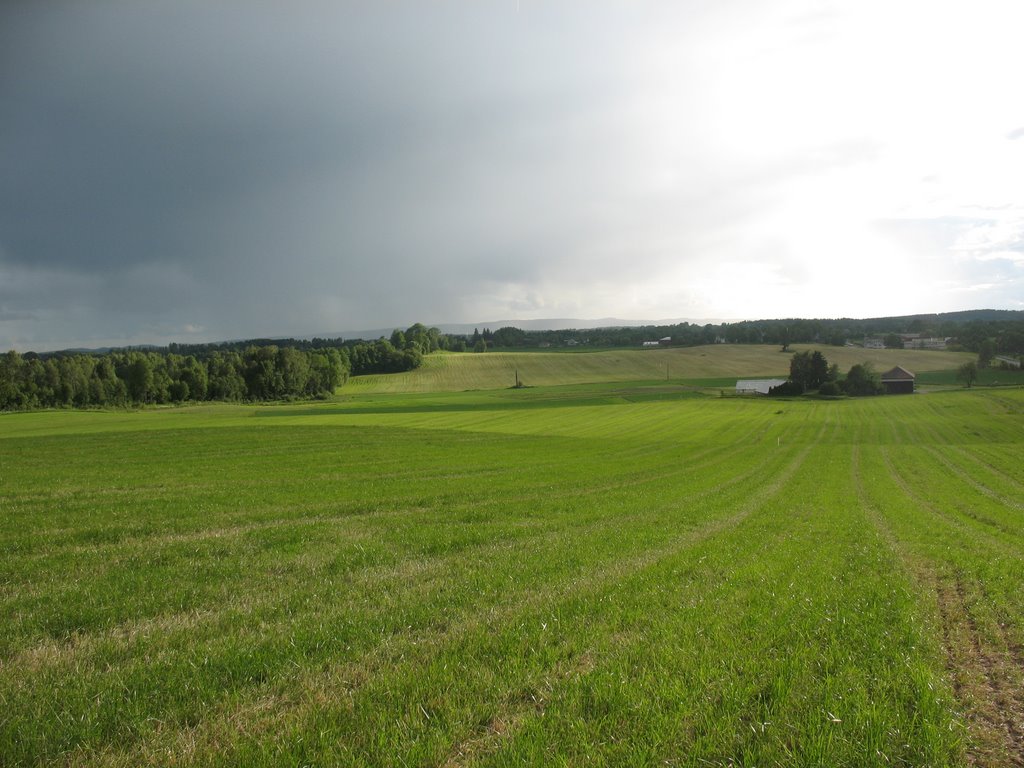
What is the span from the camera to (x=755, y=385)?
11400 cm

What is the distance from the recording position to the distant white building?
10875 cm

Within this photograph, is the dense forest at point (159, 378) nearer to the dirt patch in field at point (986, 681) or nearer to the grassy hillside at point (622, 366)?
the grassy hillside at point (622, 366)

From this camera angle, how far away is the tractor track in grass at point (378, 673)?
4480 mm

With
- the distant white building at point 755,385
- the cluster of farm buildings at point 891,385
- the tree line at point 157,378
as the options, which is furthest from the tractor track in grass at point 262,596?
the tree line at point 157,378

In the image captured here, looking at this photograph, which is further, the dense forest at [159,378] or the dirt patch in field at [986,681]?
the dense forest at [159,378]

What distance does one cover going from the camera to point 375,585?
8992mm

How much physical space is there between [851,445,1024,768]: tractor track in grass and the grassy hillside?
114 m

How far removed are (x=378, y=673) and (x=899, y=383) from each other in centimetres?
13119

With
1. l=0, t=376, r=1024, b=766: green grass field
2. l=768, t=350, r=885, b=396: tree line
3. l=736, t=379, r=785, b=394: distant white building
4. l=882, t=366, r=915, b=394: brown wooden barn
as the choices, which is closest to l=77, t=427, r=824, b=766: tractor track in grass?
l=0, t=376, r=1024, b=766: green grass field

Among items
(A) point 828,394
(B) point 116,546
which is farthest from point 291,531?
(A) point 828,394

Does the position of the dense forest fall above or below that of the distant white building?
above

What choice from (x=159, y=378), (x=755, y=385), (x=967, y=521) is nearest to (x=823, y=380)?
(x=755, y=385)

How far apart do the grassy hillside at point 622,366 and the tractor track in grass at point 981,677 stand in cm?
11361

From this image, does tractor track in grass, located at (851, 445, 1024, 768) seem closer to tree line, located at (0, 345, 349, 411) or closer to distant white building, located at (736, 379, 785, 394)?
distant white building, located at (736, 379, 785, 394)
